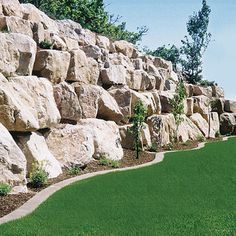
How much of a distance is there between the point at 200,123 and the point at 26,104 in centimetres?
1870

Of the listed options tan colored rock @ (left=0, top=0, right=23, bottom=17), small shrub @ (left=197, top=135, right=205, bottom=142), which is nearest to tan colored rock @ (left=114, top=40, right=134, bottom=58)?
small shrub @ (left=197, top=135, right=205, bottom=142)

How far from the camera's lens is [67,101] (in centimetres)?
1677

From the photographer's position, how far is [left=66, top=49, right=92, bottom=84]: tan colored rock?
60.2 ft

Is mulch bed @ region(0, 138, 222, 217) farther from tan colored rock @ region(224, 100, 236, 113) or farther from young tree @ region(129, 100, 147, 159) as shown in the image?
tan colored rock @ region(224, 100, 236, 113)

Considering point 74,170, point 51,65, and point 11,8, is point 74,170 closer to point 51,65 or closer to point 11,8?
point 51,65

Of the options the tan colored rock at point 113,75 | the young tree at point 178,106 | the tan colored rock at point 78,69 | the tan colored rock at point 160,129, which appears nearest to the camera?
the tan colored rock at point 78,69

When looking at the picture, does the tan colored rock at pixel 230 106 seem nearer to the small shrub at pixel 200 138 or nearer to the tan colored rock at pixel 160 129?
the small shrub at pixel 200 138

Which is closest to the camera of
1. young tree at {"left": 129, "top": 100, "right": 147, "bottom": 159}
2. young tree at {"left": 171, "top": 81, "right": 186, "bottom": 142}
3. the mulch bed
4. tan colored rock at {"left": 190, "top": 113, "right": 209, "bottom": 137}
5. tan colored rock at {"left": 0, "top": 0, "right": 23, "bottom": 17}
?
the mulch bed

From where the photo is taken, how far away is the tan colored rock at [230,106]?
35719 mm

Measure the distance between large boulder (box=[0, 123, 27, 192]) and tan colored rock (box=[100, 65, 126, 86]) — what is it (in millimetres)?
10466

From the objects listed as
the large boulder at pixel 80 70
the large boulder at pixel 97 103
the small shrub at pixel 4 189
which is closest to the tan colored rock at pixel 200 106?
the large boulder at pixel 97 103

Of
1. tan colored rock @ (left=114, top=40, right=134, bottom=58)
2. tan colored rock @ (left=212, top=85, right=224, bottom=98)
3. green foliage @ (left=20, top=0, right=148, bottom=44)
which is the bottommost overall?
tan colored rock @ (left=212, top=85, right=224, bottom=98)

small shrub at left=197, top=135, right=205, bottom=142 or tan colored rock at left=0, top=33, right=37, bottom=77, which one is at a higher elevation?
tan colored rock at left=0, top=33, right=37, bottom=77

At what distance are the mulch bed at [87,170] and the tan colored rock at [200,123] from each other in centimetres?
355
